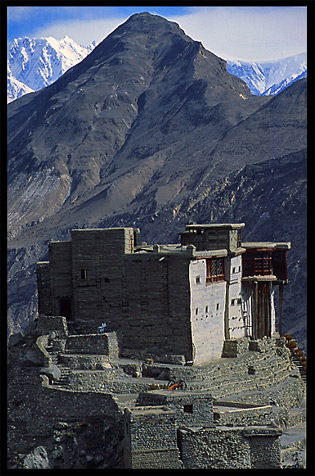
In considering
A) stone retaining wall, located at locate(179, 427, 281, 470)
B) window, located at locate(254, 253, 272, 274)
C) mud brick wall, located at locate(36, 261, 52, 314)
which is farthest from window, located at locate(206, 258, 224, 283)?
stone retaining wall, located at locate(179, 427, 281, 470)

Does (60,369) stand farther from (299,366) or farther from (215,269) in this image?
(299,366)

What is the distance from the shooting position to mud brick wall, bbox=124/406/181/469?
42.1 metres

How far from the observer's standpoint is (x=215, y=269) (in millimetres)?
55938

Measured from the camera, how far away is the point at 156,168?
19562 centimetres

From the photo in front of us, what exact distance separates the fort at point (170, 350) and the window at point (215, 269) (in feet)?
0.35

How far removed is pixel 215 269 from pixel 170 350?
20.3ft

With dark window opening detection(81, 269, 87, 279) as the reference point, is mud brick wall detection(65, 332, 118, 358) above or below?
below

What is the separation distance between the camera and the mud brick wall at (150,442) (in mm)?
42062

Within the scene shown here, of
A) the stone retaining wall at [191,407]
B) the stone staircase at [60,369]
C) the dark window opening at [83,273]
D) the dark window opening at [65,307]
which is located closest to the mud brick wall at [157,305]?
the dark window opening at [83,273]

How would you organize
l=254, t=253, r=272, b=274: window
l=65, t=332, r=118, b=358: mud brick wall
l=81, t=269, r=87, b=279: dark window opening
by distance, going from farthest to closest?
l=254, t=253, r=272, b=274: window, l=81, t=269, r=87, b=279: dark window opening, l=65, t=332, r=118, b=358: mud brick wall

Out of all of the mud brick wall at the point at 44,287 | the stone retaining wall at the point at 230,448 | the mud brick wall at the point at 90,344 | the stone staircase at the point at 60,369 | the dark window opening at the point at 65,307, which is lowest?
the stone retaining wall at the point at 230,448

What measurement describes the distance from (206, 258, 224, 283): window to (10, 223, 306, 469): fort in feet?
0.35

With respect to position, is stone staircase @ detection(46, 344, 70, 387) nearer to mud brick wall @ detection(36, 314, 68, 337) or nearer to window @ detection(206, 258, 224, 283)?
mud brick wall @ detection(36, 314, 68, 337)

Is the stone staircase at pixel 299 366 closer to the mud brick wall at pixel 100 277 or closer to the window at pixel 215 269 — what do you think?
the window at pixel 215 269
